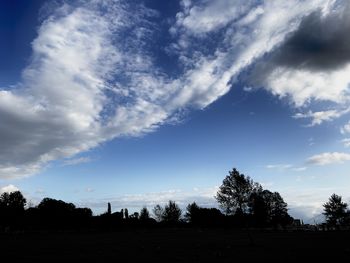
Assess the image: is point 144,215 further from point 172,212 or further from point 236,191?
point 236,191

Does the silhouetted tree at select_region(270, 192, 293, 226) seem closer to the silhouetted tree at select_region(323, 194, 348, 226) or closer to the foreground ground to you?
the silhouetted tree at select_region(323, 194, 348, 226)

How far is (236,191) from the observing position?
178ft

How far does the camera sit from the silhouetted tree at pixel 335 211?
420 ft

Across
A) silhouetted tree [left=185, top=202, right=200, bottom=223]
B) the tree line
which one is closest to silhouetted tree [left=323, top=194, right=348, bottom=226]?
the tree line

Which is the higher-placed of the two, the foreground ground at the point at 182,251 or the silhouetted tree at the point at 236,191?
the silhouetted tree at the point at 236,191

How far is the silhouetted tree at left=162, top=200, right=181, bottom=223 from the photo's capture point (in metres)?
174

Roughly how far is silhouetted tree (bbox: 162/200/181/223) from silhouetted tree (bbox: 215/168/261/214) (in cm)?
12284

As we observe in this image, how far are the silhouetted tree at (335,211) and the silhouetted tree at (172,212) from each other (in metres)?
71.7

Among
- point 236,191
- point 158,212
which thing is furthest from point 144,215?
point 236,191

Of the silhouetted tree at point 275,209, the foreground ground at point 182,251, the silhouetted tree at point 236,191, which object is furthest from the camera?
the silhouetted tree at point 275,209

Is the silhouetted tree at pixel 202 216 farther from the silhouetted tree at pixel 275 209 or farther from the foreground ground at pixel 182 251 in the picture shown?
the foreground ground at pixel 182 251

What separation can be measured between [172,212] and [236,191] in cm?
12493

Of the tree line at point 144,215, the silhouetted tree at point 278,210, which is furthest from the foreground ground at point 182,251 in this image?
the silhouetted tree at point 278,210

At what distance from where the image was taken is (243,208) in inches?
2142
